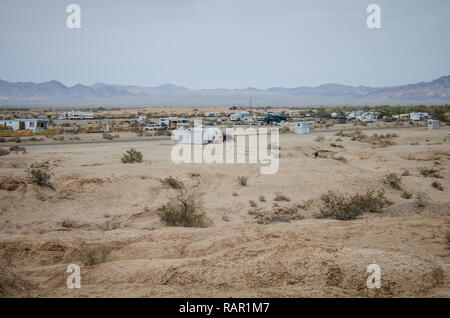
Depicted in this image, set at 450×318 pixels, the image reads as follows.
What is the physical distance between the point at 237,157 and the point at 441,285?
21536 millimetres

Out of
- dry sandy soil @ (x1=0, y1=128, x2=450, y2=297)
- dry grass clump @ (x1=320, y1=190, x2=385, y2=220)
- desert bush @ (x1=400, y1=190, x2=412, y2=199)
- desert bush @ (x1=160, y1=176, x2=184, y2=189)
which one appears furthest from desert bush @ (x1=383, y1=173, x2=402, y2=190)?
desert bush @ (x1=160, y1=176, x2=184, y2=189)

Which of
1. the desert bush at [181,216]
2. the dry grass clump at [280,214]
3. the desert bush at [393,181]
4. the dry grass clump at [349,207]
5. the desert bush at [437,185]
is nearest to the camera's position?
the desert bush at [181,216]

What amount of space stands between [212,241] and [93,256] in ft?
9.45

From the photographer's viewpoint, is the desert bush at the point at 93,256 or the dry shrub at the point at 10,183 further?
the dry shrub at the point at 10,183

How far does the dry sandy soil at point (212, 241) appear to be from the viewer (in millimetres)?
7051

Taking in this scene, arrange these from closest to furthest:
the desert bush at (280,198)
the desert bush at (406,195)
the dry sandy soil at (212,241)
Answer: the dry sandy soil at (212,241), the desert bush at (280,198), the desert bush at (406,195)

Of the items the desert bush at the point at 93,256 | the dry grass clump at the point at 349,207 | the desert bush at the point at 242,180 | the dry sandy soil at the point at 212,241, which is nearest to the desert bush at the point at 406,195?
the dry sandy soil at the point at 212,241

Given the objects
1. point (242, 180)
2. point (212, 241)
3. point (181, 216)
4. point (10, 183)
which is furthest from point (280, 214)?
point (10, 183)

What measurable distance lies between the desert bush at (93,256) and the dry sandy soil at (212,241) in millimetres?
77

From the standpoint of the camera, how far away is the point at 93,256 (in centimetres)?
939

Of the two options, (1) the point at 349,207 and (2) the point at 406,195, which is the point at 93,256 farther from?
(2) the point at 406,195

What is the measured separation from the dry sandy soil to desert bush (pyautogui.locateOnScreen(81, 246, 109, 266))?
3.0 inches

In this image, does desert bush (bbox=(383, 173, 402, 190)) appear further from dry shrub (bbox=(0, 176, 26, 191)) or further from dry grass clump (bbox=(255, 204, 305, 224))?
dry shrub (bbox=(0, 176, 26, 191))

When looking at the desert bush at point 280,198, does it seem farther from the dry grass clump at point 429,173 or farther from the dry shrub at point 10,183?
the dry shrub at point 10,183
